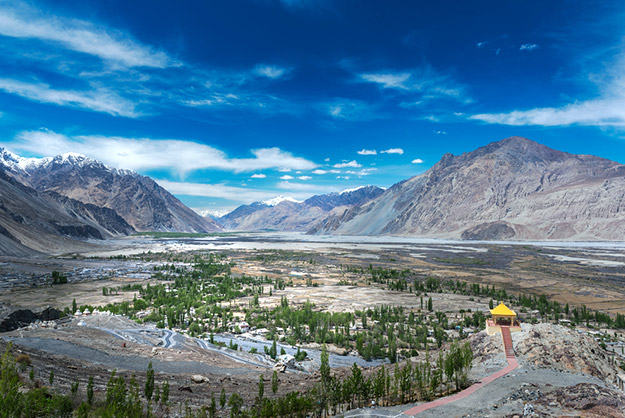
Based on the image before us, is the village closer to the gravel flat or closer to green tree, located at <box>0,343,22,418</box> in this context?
the gravel flat

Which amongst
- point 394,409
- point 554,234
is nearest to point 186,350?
point 394,409

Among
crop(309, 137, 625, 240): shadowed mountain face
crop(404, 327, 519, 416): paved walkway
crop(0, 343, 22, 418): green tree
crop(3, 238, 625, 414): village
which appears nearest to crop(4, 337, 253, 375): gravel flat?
crop(3, 238, 625, 414): village

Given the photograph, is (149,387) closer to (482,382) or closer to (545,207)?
(482,382)

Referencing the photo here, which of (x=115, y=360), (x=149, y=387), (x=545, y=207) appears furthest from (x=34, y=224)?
(x=545, y=207)

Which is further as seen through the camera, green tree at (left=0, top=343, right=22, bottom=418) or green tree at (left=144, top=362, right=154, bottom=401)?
green tree at (left=144, top=362, right=154, bottom=401)

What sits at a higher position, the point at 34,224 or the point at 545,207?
the point at 545,207

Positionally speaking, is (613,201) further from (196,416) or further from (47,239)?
(47,239)
